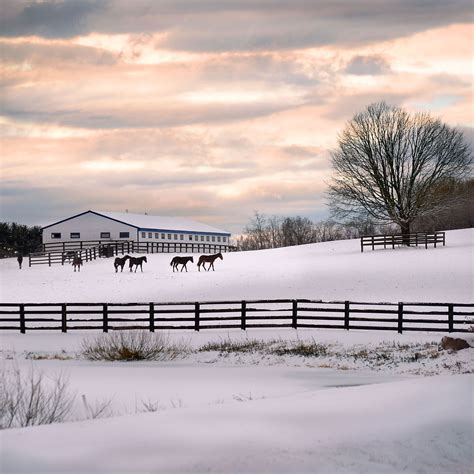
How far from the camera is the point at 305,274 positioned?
42594 mm

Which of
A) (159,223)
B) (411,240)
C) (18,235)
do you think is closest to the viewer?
(411,240)

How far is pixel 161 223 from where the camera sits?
291 feet

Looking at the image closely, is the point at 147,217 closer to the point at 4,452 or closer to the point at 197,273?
the point at 197,273

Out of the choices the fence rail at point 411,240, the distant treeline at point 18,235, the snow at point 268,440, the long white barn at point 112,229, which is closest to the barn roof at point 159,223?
the long white barn at point 112,229

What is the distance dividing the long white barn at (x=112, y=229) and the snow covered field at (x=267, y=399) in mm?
41965

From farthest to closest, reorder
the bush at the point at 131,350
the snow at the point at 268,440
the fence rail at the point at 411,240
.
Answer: the fence rail at the point at 411,240 → the bush at the point at 131,350 → the snow at the point at 268,440

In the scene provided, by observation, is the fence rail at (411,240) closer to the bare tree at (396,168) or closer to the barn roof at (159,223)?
the bare tree at (396,168)

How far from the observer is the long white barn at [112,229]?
267 ft

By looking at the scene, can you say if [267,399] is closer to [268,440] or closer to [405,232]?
[268,440]

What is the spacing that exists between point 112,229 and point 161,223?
8.77 metres

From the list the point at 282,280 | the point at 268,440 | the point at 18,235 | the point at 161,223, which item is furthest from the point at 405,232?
the point at 18,235

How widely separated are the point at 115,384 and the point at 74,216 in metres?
70.8

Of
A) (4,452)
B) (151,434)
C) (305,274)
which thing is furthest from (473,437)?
(305,274)

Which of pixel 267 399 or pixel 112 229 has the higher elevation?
pixel 112 229
